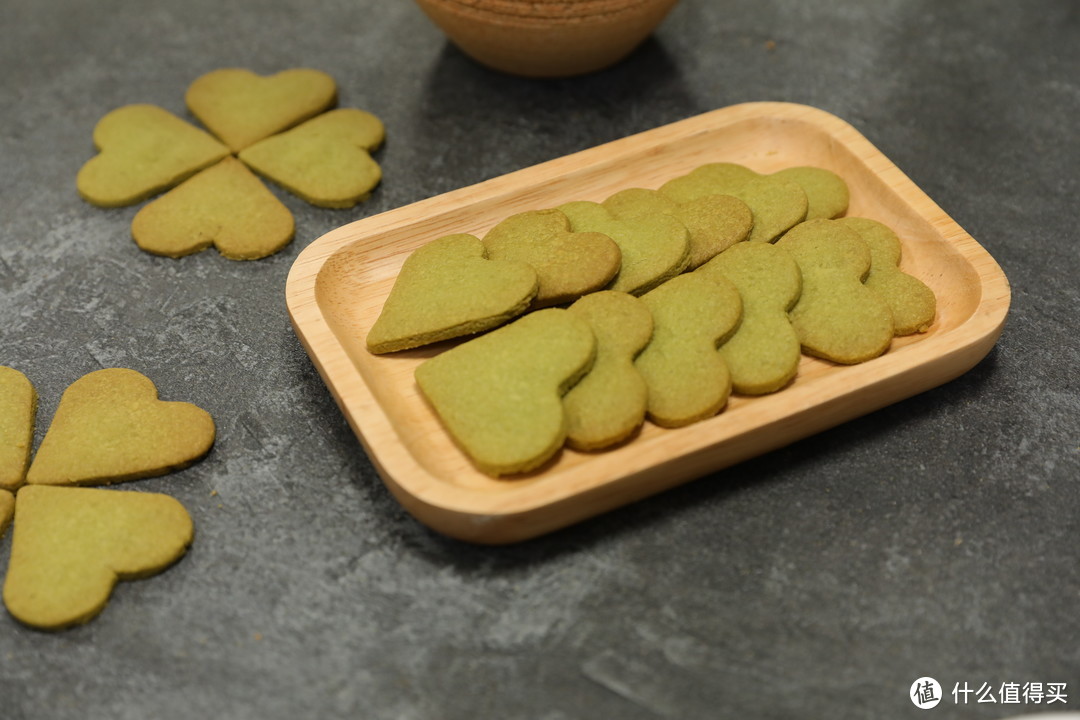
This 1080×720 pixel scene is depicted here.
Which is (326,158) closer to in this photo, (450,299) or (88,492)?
(450,299)

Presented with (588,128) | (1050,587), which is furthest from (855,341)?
(588,128)

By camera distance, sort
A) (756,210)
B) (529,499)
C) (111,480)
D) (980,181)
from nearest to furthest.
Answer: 1. (529,499)
2. (111,480)
3. (756,210)
4. (980,181)

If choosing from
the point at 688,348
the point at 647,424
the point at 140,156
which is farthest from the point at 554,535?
the point at 140,156

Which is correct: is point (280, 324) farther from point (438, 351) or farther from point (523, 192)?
point (523, 192)

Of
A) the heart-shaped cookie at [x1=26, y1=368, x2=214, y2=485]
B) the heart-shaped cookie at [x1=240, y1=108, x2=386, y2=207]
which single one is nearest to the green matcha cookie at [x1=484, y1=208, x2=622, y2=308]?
the heart-shaped cookie at [x1=240, y1=108, x2=386, y2=207]

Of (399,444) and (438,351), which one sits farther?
(438,351)

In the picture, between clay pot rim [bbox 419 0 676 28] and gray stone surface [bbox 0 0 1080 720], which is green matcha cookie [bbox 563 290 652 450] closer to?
gray stone surface [bbox 0 0 1080 720]
